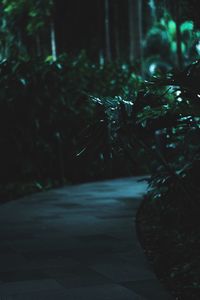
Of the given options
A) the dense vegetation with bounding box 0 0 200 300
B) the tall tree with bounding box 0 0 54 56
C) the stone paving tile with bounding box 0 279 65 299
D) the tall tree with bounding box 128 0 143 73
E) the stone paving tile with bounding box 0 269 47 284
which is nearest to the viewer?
the stone paving tile with bounding box 0 279 65 299

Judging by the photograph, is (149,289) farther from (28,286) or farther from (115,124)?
(115,124)

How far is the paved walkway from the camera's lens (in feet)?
14.7

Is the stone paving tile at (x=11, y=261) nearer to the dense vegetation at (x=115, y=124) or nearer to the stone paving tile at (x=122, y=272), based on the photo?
the stone paving tile at (x=122, y=272)

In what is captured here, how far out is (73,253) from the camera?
5.96 meters

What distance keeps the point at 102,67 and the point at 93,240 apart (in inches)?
401

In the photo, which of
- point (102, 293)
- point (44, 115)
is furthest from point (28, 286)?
point (44, 115)

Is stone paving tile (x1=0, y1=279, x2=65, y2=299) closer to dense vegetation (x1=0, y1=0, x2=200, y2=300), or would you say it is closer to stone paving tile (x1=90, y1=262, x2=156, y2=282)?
stone paving tile (x1=90, y1=262, x2=156, y2=282)

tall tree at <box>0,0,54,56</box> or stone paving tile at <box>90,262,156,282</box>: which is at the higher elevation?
tall tree at <box>0,0,54,56</box>

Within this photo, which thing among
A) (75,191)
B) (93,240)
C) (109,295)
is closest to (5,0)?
(75,191)

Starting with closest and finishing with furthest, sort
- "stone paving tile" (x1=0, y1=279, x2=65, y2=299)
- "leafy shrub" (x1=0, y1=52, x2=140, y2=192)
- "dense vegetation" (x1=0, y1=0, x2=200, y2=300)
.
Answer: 1. "stone paving tile" (x1=0, y1=279, x2=65, y2=299)
2. "dense vegetation" (x1=0, y1=0, x2=200, y2=300)
3. "leafy shrub" (x1=0, y1=52, x2=140, y2=192)

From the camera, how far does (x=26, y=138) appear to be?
13.0m

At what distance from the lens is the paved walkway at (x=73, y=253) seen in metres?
4.48

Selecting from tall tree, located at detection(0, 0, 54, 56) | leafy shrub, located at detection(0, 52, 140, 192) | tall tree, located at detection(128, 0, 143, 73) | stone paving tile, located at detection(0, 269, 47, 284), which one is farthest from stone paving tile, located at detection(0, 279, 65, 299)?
tall tree, located at detection(0, 0, 54, 56)

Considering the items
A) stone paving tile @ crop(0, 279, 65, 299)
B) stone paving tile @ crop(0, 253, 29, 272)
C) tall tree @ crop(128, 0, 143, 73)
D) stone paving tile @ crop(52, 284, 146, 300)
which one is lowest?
stone paving tile @ crop(52, 284, 146, 300)
